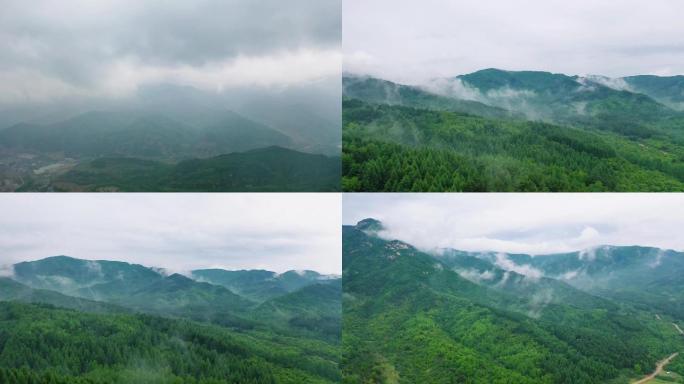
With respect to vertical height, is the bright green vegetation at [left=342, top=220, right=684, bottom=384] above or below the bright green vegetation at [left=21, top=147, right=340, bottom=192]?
below

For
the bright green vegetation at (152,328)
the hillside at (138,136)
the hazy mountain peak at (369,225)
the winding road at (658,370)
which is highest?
the hillside at (138,136)

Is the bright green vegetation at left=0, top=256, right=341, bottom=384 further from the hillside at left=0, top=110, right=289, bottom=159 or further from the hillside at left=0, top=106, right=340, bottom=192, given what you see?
the hillside at left=0, top=110, right=289, bottom=159

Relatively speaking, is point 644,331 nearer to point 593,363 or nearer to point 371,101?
point 593,363

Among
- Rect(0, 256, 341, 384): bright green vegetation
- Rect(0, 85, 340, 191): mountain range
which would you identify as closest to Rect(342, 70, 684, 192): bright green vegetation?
Rect(0, 85, 340, 191): mountain range

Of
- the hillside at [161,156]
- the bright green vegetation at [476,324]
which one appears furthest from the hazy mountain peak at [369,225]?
the hillside at [161,156]

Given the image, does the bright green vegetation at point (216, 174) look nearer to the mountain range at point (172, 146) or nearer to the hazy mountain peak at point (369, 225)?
the mountain range at point (172, 146)
